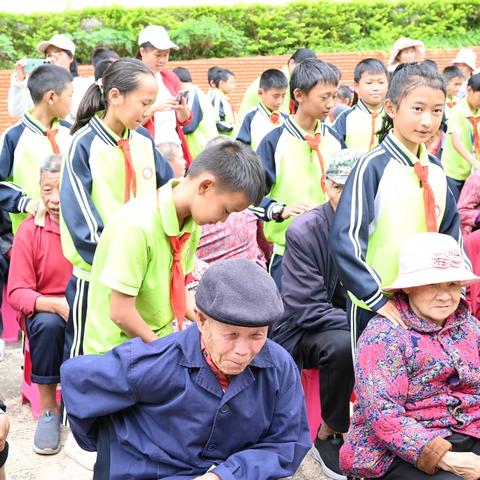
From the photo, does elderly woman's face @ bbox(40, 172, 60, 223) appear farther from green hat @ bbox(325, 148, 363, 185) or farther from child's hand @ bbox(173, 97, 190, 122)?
child's hand @ bbox(173, 97, 190, 122)

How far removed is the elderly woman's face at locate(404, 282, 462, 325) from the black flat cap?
89 cm

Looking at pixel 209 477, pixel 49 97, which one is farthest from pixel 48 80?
pixel 209 477

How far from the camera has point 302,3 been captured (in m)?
15.3

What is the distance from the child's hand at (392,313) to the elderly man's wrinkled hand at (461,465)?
47 centimetres

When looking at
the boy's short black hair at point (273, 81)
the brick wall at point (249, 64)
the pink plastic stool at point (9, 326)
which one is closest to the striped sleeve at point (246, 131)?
the boy's short black hair at point (273, 81)

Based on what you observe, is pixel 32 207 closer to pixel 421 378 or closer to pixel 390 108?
pixel 390 108

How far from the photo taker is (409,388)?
2.96m

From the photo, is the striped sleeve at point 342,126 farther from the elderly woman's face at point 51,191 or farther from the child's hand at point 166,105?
the elderly woman's face at point 51,191

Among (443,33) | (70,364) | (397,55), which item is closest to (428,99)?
(70,364)

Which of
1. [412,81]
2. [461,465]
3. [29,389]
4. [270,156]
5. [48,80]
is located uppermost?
[412,81]

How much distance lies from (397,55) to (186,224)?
197 inches

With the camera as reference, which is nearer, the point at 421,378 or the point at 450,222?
the point at 421,378

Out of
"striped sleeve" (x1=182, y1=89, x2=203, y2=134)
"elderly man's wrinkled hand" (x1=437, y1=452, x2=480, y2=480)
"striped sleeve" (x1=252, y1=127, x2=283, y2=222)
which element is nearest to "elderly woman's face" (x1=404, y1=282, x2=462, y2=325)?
"elderly man's wrinkled hand" (x1=437, y1=452, x2=480, y2=480)

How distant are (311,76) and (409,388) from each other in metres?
2.15
